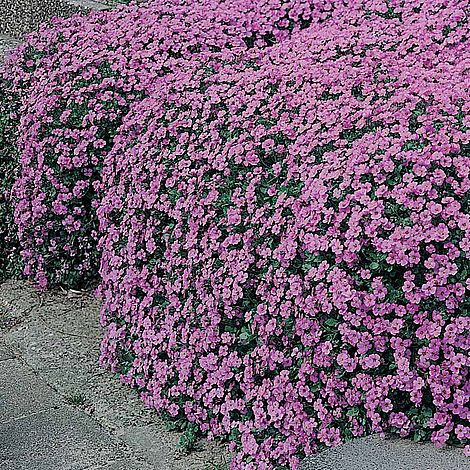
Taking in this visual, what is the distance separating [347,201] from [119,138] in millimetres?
1732

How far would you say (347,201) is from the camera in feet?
10.4

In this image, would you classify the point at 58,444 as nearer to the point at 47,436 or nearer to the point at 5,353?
the point at 47,436

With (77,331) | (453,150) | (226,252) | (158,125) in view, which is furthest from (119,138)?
(453,150)

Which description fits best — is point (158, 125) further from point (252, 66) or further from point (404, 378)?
point (404, 378)

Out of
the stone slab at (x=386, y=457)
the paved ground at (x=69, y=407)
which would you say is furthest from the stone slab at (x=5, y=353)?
the stone slab at (x=386, y=457)

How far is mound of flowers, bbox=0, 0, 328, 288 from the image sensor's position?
4.82 meters

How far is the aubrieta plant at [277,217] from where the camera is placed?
3066 mm

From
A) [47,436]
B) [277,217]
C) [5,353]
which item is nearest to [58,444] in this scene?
[47,436]

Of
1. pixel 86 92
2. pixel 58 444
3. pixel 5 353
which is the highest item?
pixel 86 92

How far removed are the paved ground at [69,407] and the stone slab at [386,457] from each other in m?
0.75

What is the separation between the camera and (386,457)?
2961 mm

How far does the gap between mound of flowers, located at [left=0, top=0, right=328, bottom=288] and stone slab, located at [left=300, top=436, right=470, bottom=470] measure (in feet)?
7.17

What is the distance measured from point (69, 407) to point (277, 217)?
138 centimetres

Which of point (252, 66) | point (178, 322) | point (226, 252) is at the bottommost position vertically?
point (178, 322)
